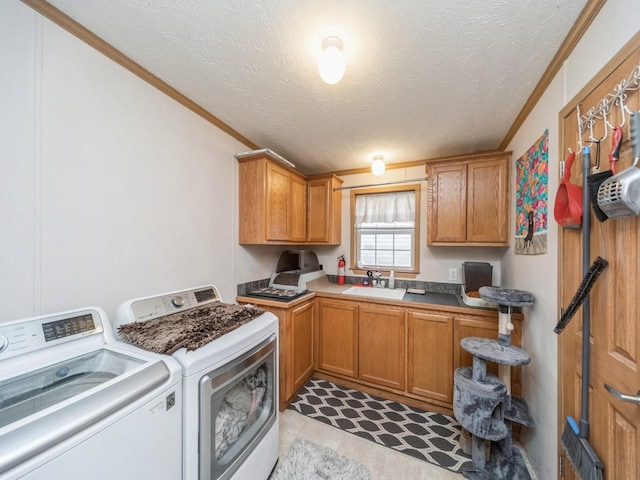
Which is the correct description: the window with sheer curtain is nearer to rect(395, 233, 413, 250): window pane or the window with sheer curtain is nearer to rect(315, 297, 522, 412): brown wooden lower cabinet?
rect(395, 233, 413, 250): window pane

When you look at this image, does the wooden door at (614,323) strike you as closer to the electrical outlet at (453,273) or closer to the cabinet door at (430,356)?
the cabinet door at (430,356)

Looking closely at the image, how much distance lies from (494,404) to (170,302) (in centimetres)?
216

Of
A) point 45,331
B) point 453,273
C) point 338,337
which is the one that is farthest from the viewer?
point 453,273

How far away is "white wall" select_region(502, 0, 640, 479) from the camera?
3.01 feet

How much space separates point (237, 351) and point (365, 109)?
6.05ft

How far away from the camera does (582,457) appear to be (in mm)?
928

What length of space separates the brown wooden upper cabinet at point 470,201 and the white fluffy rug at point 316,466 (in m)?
Answer: 1.98

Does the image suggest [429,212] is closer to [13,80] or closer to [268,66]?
[268,66]

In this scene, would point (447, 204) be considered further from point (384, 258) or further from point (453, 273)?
point (384, 258)

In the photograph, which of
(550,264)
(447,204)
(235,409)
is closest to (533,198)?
(550,264)

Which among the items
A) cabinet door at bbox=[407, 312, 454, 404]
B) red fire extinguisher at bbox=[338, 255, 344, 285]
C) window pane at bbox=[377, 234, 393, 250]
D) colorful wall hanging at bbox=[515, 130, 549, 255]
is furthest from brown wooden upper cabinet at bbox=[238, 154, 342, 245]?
colorful wall hanging at bbox=[515, 130, 549, 255]

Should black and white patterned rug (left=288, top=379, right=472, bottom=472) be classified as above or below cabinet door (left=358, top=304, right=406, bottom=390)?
below

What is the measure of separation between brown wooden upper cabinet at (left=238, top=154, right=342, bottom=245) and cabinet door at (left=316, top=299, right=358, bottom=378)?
87 cm

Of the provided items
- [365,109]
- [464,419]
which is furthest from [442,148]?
[464,419]
